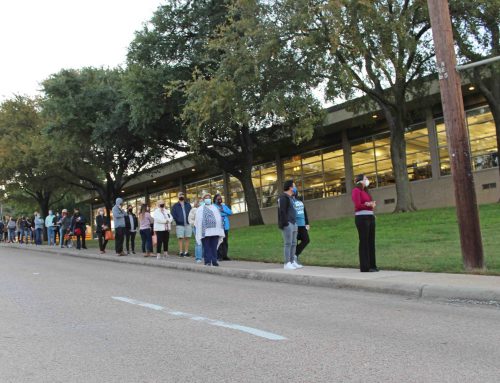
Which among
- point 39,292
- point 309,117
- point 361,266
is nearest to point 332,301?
point 361,266

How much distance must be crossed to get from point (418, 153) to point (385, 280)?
2220 cm

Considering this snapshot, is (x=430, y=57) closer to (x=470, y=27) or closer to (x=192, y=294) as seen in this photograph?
(x=470, y=27)

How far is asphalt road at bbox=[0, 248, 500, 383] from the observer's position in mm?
4668

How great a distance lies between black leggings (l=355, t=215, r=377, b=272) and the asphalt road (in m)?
1.34

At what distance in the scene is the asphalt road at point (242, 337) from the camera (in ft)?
15.3

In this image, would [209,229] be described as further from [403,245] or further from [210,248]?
[403,245]

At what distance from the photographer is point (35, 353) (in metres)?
5.44

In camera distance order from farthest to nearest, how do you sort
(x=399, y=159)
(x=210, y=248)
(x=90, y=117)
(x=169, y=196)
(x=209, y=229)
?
(x=169, y=196)
(x=90, y=117)
(x=399, y=159)
(x=210, y=248)
(x=209, y=229)

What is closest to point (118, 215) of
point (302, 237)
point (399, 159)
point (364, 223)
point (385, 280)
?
point (302, 237)

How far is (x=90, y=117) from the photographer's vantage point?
30.2 meters

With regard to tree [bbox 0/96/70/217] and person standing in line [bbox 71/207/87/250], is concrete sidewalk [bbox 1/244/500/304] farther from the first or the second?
tree [bbox 0/96/70/217]

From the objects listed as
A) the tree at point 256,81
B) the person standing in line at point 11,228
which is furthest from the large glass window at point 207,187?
the tree at point 256,81

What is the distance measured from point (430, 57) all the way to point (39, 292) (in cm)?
1917

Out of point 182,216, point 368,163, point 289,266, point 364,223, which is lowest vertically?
point 289,266
